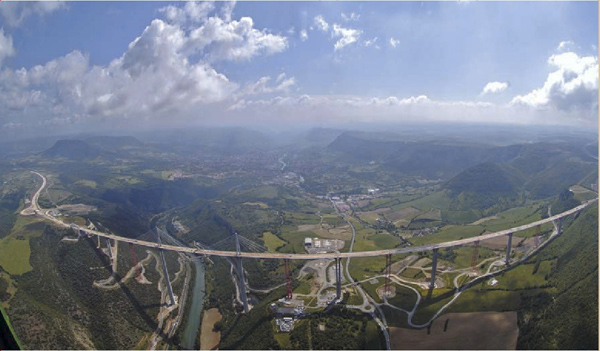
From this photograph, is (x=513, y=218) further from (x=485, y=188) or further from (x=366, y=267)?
(x=366, y=267)

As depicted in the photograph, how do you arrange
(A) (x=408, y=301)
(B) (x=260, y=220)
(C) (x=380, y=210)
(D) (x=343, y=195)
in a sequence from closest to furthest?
(A) (x=408, y=301), (B) (x=260, y=220), (C) (x=380, y=210), (D) (x=343, y=195)

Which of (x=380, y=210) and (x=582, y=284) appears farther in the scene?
(x=380, y=210)

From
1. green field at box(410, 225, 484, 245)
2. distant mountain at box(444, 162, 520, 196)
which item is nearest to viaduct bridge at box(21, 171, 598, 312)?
green field at box(410, 225, 484, 245)

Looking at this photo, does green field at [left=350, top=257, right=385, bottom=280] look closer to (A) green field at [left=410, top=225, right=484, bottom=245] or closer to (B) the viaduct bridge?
(B) the viaduct bridge

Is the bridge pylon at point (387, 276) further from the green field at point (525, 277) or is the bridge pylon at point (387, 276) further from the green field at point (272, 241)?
the green field at point (272, 241)

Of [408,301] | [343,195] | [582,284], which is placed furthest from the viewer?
[343,195]

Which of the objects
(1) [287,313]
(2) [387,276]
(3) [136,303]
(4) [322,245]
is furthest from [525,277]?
(3) [136,303]

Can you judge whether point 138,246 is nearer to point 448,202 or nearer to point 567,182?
point 448,202

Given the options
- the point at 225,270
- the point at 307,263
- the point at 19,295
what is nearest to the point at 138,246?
the point at 225,270
